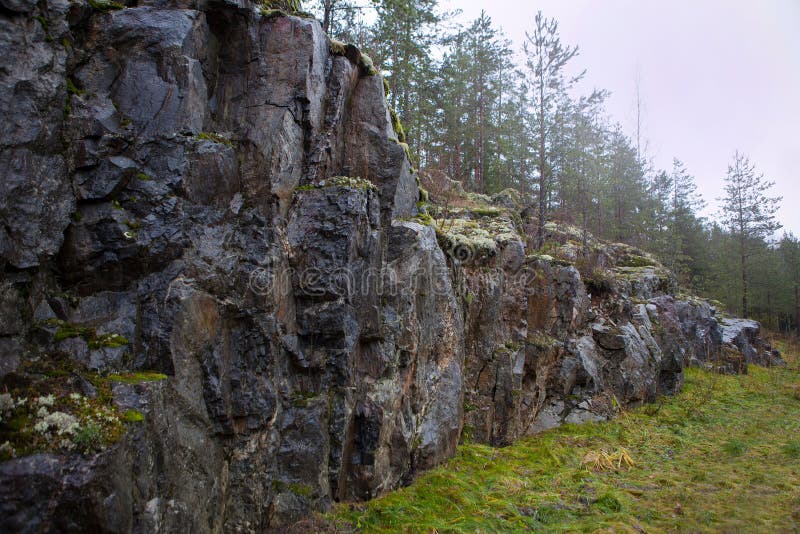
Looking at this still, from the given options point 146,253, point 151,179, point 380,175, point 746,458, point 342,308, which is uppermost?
point 380,175

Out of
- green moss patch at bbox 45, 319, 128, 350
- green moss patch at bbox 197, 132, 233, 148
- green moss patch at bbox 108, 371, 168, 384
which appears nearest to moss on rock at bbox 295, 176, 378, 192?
green moss patch at bbox 197, 132, 233, 148

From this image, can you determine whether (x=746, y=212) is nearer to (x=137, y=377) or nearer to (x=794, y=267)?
(x=794, y=267)

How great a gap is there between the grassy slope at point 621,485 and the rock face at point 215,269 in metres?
0.76

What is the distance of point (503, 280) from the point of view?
12266 mm

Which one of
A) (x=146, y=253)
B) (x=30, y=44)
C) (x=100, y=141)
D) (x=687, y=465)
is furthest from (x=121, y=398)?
(x=687, y=465)

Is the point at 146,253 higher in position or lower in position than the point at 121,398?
higher

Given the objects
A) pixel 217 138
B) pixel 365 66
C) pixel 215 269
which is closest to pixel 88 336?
pixel 215 269

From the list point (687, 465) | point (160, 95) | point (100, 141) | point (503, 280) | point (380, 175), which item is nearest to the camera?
point (100, 141)

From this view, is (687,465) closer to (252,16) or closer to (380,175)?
(380,175)

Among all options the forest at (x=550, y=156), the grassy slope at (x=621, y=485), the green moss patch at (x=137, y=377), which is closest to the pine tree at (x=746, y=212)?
the forest at (x=550, y=156)

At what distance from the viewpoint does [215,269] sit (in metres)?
5.99

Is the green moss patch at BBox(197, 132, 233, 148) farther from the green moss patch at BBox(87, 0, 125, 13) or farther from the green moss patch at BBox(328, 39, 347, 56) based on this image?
the green moss patch at BBox(328, 39, 347, 56)

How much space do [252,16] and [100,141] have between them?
322 cm

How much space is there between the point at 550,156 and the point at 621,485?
57.2 feet
